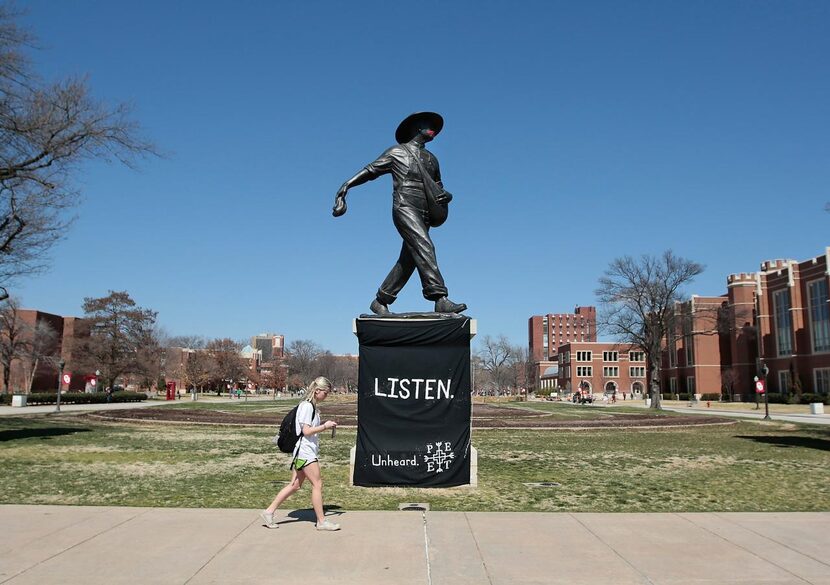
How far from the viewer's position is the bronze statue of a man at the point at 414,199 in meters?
8.98

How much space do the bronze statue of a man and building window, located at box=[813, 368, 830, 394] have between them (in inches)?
2364

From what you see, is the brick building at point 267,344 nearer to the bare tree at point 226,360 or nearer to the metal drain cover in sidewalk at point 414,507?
the bare tree at point 226,360

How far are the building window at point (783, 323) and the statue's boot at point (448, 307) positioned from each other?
2514 inches

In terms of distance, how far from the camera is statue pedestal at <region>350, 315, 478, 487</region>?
8.39 m

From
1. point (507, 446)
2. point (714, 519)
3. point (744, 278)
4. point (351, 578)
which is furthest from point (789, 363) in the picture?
point (351, 578)

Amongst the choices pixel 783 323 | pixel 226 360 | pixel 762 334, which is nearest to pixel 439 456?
pixel 783 323

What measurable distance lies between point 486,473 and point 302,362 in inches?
4356

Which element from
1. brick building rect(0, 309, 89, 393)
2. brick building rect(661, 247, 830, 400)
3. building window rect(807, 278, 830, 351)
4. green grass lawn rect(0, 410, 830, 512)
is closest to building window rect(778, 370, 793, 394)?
brick building rect(661, 247, 830, 400)

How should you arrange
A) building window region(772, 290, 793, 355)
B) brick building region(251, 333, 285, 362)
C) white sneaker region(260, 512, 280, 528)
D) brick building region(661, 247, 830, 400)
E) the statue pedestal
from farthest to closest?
brick building region(251, 333, 285, 362)
building window region(772, 290, 793, 355)
brick building region(661, 247, 830, 400)
the statue pedestal
white sneaker region(260, 512, 280, 528)

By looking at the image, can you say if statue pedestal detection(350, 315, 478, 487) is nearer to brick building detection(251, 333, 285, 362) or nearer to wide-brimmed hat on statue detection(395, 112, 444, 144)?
wide-brimmed hat on statue detection(395, 112, 444, 144)

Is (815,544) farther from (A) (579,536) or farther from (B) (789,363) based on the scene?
(B) (789,363)

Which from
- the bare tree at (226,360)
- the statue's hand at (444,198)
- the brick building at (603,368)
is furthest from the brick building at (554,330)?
the statue's hand at (444,198)

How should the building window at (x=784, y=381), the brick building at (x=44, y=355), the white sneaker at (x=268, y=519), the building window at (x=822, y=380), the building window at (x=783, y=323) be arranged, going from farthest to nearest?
the brick building at (x=44, y=355) → the building window at (x=783, y=323) → the building window at (x=784, y=381) → the building window at (x=822, y=380) → the white sneaker at (x=268, y=519)

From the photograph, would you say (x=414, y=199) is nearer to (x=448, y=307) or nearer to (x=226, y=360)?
(x=448, y=307)
